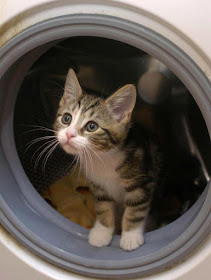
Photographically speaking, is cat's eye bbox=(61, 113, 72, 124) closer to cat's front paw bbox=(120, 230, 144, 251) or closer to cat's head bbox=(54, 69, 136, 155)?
cat's head bbox=(54, 69, 136, 155)

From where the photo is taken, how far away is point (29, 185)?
1.23 m

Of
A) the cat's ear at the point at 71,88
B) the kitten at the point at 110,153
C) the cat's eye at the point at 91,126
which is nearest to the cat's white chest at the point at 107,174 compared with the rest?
the kitten at the point at 110,153

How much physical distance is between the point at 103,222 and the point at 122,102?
45 cm

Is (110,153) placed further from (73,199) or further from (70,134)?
(73,199)

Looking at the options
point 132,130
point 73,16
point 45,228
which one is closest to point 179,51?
point 73,16

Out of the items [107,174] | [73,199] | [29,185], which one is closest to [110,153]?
[107,174]

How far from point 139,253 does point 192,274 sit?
0.17m

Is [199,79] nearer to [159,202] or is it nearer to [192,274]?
[192,274]

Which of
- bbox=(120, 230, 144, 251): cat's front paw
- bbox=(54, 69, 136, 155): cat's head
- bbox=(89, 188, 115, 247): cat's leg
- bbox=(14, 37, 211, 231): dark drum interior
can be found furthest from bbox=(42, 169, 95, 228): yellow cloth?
bbox=(54, 69, 136, 155): cat's head

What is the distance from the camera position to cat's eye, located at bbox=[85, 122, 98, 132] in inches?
41.5

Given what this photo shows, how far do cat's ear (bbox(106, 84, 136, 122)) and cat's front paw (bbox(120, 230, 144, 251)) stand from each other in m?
0.38

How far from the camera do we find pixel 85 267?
1.06m

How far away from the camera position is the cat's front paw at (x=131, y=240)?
1.10 metres

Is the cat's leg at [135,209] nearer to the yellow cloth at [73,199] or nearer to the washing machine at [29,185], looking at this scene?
the washing machine at [29,185]
